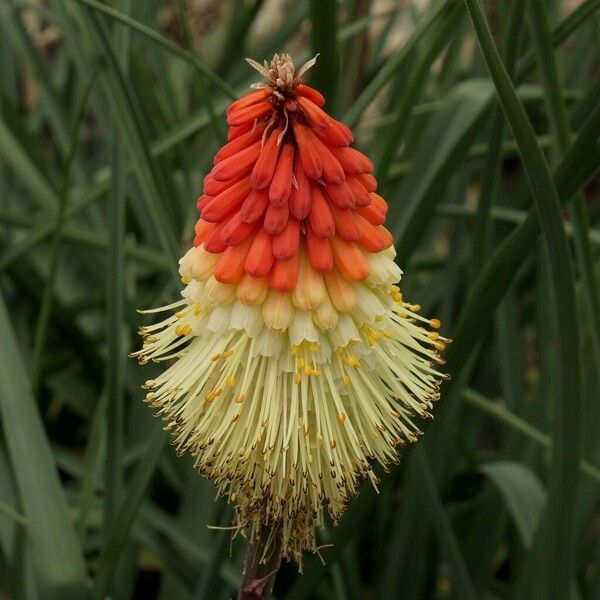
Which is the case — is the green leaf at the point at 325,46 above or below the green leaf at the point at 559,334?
above

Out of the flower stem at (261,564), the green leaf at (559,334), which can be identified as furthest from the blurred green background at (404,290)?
the flower stem at (261,564)

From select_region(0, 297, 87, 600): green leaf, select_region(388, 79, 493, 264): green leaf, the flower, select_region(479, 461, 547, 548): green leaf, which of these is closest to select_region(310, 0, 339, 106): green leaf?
select_region(388, 79, 493, 264): green leaf

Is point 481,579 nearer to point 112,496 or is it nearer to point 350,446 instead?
point 112,496

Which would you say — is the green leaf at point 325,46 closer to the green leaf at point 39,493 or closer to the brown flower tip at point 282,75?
the brown flower tip at point 282,75

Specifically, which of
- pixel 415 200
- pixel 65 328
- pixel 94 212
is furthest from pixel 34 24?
pixel 415 200

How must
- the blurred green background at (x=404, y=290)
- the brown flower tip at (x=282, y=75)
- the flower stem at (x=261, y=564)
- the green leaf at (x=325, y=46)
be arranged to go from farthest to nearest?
1. the green leaf at (x=325, y=46)
2. the blurred green background at (x=404, y=290)
3. the flower stem at (x=261, y=564)
4. the brown flower tip at (x=282, y=75)

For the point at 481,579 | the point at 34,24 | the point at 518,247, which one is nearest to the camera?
the point at 518,247
